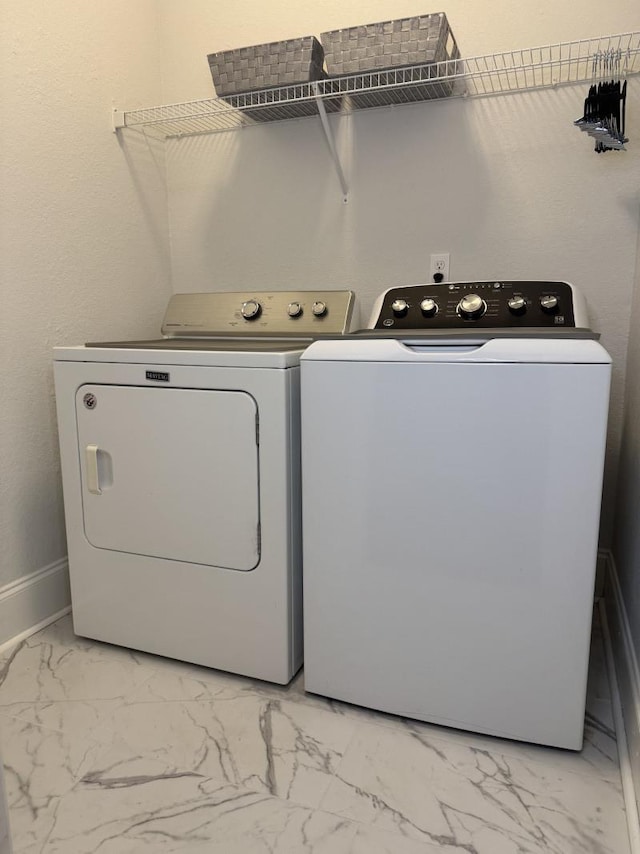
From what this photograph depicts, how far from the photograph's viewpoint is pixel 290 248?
214 centimetres

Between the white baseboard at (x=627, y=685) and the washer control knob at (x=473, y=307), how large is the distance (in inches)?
33.0

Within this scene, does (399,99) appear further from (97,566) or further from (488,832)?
(488,832)

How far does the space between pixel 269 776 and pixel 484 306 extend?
4.02 ft

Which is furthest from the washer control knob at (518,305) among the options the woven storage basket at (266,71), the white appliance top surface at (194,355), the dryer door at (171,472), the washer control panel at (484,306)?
the woven storage basket at (266,71)

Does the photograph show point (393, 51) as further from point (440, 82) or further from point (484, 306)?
point (484, 306)

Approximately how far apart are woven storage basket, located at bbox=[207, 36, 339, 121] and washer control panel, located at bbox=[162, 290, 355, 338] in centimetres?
58

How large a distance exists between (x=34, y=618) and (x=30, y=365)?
29.1 inches

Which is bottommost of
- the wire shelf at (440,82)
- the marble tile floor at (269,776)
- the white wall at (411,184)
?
the marble tile floor at (269,776)

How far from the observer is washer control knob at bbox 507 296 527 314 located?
1583 millimetres

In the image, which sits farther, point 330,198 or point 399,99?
point 330,198

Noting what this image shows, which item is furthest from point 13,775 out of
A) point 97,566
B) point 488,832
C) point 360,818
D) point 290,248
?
point 290,248

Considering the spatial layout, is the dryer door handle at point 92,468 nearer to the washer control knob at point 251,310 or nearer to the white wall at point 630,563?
the washer control knob at point 251,310

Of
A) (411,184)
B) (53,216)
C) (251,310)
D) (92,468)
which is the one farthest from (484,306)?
(53,216)

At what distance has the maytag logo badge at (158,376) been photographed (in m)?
1.46
